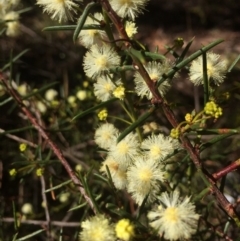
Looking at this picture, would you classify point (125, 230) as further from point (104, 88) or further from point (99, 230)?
point (104, 88)

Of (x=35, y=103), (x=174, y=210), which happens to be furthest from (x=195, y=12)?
(x=174, y=210)

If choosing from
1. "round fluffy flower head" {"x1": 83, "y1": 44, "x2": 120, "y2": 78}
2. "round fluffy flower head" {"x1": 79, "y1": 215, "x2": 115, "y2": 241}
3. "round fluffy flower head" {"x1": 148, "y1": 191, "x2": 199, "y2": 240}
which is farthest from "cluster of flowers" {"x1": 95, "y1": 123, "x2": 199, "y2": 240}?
"round fluffy flower head" {"x1": 83, "y1": 44, "x2": 120, "y2": 78}

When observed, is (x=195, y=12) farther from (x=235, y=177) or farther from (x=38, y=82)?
(x=235, y=177)

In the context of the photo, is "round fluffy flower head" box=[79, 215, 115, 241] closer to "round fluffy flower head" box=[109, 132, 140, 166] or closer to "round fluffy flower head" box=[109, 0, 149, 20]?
"round fluffy flower head" box=[109, 132, 140, 166]

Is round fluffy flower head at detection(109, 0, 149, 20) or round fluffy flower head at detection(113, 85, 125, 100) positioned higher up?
round fluffy flower head at detection(109, 0, 149, 20)

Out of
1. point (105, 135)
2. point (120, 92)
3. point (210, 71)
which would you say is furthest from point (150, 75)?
point (105, 135)

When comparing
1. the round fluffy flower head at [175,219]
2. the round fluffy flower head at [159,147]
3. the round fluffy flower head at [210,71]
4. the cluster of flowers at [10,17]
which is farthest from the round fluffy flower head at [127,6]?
the cluster of flowers at [10,17]
